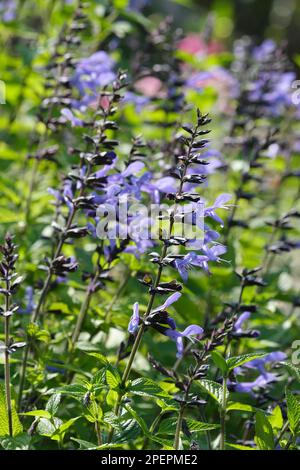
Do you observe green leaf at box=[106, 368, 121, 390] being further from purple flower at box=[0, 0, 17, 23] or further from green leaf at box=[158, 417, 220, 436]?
purple flower at box=[0, 0, 17, 23]

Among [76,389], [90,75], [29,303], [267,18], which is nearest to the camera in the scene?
[76,389]

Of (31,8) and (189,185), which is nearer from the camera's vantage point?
(189,185)

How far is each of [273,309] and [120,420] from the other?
58.5 inches

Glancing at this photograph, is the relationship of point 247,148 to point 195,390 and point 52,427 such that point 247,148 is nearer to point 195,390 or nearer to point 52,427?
point 195,390

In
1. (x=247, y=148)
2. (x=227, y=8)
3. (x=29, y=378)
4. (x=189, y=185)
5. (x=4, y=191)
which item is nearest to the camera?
(x=29, y=378)

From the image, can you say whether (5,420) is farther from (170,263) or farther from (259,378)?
(259,378)

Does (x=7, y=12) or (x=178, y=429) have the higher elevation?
(x=7, y=12)

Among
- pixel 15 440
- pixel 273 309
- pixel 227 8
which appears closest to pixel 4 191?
pixel 273 309

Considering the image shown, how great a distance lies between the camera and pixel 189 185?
3.23 metres

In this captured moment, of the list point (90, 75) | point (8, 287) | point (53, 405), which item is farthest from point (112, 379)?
point (90, 75)

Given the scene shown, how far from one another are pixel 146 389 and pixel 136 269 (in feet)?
3.26

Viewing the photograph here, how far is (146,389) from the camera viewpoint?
2400mm

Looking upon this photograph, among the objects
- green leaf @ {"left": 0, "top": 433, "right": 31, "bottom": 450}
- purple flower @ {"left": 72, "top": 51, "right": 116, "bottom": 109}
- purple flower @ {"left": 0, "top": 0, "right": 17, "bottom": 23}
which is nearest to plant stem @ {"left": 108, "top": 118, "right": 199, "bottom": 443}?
green leaf @ {"left": 0, "top": 433, "right": 31, "bottom": 450}

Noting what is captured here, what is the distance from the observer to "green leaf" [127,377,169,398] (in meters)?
2.35
